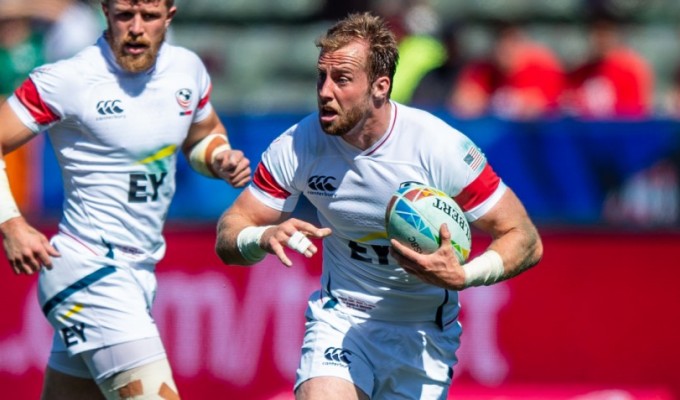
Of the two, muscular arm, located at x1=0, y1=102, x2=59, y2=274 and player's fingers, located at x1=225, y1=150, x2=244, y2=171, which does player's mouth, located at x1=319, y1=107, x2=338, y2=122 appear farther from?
muscular arm, located at x1=0, y1=102, x2=59, y2=274

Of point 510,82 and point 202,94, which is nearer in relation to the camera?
point 202,94

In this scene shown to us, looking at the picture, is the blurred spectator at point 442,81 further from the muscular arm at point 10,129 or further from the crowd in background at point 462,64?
the muscular arm at point 10,129

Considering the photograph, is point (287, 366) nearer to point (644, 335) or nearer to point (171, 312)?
point (171, 312)

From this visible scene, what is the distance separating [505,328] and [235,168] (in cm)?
335

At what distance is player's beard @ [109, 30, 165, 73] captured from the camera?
20.2 feet

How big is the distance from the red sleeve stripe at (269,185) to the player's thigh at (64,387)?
4.92 ft

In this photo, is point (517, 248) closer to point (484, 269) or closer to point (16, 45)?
point (484, 269)

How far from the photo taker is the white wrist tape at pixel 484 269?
5.29 meters

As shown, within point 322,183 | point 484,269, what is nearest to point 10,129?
point 322,183

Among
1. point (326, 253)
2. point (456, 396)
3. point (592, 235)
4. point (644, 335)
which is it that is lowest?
point (456, 396)

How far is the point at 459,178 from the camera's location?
18.4 feet

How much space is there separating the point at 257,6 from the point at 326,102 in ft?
28.0

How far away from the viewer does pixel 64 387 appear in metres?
6.36

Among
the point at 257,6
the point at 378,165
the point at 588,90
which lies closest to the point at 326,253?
the point at 378,165
